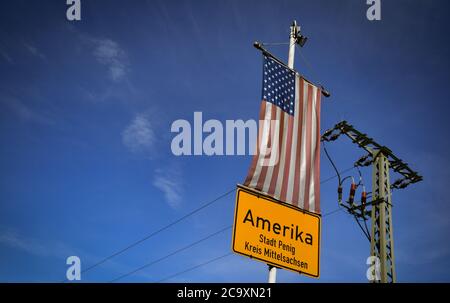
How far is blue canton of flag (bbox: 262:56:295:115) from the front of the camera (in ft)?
27.9

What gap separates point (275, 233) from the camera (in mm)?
7199

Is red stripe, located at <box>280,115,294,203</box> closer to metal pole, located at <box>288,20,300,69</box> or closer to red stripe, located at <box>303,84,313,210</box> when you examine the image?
red stripe, located at <box>303,84,313,210</box>

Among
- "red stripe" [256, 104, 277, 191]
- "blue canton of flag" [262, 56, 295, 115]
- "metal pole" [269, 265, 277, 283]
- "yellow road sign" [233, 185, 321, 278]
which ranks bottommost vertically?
"metal pole" [269, 265, 277, 283]

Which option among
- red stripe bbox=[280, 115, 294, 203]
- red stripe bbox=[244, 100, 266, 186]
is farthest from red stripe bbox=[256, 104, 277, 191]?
red stripe bbox=[280, 115, 294, 203]

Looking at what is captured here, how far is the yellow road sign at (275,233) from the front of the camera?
686cm

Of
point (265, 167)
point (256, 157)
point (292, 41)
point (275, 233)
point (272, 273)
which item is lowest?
point (272, 273)

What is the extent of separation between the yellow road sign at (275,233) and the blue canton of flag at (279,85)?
7.00ft

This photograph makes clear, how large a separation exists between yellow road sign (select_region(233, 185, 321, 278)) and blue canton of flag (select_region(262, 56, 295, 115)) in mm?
2133

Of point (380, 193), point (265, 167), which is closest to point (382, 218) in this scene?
point (380, 193)

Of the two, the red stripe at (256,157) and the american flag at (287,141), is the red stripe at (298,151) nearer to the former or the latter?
the american flag at (287,141)

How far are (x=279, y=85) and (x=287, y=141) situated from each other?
1230 mm

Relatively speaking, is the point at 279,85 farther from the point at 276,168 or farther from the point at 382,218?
the point at 382,218
